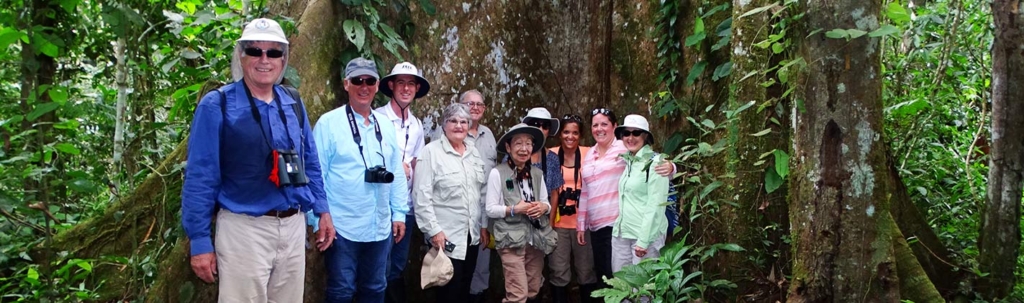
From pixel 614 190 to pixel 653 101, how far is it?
39.4 inches

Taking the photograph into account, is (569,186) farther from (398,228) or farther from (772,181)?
(772,181)

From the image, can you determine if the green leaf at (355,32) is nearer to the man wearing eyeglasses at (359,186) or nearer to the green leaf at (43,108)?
the man wearing eyeglasses at (359,186)

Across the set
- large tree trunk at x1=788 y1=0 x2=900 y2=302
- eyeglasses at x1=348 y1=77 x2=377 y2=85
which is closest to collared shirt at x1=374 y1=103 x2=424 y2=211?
eyeglasses at x1=348 y1=77 x2=377 y2=85

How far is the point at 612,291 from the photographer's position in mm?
3791

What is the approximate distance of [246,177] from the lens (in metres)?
3.13

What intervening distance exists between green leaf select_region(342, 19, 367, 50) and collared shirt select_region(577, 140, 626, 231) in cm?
181

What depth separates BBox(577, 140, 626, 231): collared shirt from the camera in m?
5.27

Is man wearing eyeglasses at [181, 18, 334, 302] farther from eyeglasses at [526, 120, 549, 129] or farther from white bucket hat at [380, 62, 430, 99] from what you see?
eyeglasses at [526, 120, 549, 129]

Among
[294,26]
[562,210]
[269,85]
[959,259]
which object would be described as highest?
[294,26]

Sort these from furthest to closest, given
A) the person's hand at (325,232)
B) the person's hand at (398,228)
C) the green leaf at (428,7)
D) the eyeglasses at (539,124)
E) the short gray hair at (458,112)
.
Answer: the eyeglasses at (539,124), the green leaf at (428,7), the short gray hair at (458,112), the person's hand at (398,228), the person's hand at (325,232)

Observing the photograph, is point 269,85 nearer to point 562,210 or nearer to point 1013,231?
point 562,210

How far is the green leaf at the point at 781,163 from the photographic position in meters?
3.70

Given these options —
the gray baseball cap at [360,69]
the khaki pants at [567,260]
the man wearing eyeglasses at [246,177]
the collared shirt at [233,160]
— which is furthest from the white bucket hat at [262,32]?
the khaki pants at [567,260]

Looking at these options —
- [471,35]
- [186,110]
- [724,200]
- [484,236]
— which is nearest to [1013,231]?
[724,200]
